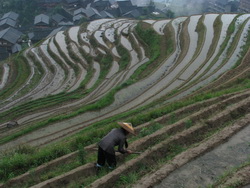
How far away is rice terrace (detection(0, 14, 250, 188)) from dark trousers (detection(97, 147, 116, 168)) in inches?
9.0

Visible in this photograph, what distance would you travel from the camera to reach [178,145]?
7.23m

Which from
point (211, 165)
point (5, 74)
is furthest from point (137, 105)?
point (5, 74)

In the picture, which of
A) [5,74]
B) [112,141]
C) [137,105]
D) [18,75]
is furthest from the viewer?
[5,74]

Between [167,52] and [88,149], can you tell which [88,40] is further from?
[88,149]

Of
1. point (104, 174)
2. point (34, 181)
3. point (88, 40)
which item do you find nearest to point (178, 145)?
point (104, 174)

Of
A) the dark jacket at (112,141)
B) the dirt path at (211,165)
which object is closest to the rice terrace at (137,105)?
the dirt path at (211,165)

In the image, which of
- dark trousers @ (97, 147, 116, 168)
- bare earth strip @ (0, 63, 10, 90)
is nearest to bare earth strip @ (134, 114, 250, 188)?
dark trousers @ (97, 147, 116, 168)

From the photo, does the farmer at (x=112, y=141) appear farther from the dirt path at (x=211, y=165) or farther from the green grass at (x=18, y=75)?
the green grass at (x=18, y=75)

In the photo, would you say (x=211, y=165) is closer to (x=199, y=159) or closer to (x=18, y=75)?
(x=199, y=159)

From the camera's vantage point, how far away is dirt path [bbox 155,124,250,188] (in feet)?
18.7

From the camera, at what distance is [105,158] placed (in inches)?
255

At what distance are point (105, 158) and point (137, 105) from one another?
9734mm

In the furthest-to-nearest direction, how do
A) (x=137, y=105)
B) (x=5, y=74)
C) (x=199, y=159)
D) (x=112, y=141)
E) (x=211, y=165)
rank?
(x=5, y=74)
(x=137, y=105)
(x=199, y=159)
(x=211, y=165)
(x=112, y=141)

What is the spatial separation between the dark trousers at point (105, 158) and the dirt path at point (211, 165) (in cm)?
132
